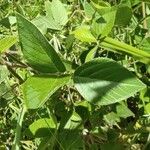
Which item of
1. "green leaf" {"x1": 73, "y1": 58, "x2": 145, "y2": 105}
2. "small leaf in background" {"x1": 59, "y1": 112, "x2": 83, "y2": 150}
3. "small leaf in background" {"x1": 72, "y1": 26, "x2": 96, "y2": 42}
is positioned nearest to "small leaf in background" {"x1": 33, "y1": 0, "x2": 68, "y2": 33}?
"small leaf in background" {"x1": 72, "y1": 26, "x2": 96, "y2": 42}

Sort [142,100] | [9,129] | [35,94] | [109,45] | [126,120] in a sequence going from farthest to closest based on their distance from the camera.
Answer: [9,129], [126,120], [142,100], [109,45], [35,94]

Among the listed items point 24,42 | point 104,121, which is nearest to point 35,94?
point 24,42

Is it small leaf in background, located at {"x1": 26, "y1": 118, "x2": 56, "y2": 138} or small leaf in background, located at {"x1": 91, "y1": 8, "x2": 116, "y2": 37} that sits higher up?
small leaf in background, located at {"x1": 91, "y1": 8, "x2": 116, "y2": 37}

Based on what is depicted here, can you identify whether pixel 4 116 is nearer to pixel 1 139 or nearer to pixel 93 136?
pixel 1 139

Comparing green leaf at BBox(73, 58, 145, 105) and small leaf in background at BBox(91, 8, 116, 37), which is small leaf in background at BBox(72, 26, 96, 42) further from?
green leaf at BBox(73, 58, 145, 105)

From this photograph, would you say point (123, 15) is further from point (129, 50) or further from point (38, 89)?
point (38, 89)

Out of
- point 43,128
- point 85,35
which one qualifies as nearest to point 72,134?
point 43,128

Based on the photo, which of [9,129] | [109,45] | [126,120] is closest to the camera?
[109,45]

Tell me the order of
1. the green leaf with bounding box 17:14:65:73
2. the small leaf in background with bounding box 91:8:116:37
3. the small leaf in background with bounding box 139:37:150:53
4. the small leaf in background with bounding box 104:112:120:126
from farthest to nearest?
the small leaf in background with bounding box 104:112:120:126 < the small leaf in background with bounding box 139:37:150:53 < the small leaf in background with bounding box 91:8:116:37 < the green leaf with bounding box 17:14:65:73
